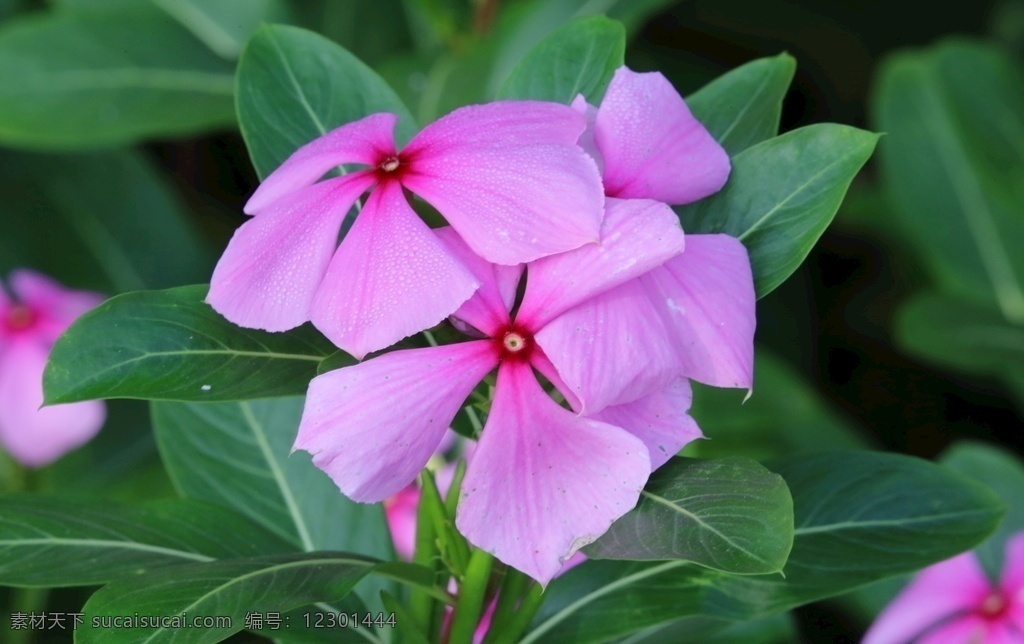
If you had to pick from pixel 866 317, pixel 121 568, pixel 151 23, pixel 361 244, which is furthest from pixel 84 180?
pixel 866 317

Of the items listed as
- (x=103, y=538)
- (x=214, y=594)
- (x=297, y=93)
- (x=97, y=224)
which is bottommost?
(x=214, y=594)

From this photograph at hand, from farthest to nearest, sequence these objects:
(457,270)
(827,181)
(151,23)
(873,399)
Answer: (873,399) → (151,23) → (827,181) → (457,270)

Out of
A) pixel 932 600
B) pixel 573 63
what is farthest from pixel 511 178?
pixel 932 600

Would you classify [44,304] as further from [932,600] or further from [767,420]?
[932,600]

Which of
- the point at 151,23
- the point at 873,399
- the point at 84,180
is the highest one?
the point at 151,23

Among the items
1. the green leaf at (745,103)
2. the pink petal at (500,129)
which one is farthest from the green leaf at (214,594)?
the green leaf at (745,103)

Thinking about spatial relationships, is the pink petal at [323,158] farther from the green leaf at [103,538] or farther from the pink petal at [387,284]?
the green leaf at [103,538]

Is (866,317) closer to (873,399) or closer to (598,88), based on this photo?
(873,399)
